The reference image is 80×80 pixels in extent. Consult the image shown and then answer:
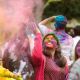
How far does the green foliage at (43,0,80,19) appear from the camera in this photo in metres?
21.8

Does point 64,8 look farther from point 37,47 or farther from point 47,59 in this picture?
point 37,47

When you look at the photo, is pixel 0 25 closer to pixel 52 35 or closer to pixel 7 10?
pixel 7 10

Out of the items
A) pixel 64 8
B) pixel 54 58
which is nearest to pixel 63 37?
pixel 54 58

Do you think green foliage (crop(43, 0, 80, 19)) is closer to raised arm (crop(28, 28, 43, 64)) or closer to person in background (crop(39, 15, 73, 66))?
person in background (crop(39, 15, 73, 66))

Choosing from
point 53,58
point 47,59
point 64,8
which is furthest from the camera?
point 64,8

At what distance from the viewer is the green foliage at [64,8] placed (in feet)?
71.5

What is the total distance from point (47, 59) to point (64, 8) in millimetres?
13460

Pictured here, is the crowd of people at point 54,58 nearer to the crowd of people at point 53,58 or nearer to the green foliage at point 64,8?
the crowd of people at point 53,58

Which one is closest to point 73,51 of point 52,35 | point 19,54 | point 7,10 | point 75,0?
point 52,35

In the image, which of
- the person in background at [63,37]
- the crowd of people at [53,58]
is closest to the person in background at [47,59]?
the crowd of people at [53,58]

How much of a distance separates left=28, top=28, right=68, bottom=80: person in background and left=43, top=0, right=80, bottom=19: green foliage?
1253cm

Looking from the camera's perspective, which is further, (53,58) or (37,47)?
(53,58)

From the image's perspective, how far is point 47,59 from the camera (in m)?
8.79

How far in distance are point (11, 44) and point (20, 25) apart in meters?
0.40
